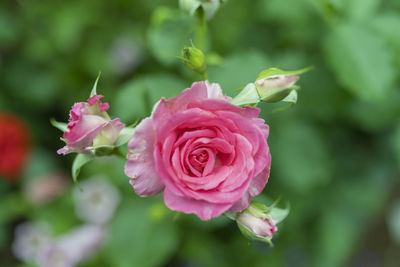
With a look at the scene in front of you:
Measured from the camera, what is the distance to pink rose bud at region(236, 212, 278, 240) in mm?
807

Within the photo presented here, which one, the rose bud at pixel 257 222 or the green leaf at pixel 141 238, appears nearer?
the rose bud at pixel 257 222

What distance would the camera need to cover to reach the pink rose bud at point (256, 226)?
0.81 meters

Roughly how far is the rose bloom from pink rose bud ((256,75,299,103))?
7 cm

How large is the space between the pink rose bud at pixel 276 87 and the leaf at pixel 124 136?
0.26m

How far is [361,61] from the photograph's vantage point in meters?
1.28

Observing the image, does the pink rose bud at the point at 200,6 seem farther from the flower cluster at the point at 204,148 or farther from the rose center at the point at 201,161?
the rose center at the point at 201,161

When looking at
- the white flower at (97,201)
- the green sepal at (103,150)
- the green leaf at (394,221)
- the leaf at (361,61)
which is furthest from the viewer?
the green leaf at (394,221)

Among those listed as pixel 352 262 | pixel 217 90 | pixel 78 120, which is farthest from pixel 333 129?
pixel 78 120

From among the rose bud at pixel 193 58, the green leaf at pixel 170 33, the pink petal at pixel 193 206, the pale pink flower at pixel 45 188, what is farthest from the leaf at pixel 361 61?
the pale pink flower at pixel 45 188

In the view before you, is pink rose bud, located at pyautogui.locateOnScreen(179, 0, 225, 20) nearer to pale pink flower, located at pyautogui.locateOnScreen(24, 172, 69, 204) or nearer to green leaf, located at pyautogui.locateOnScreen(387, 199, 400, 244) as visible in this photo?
pale pink flower, located at pyautogui.locateOnScreen(24, 172, 69, 204)

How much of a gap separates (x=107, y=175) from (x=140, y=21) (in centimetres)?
81

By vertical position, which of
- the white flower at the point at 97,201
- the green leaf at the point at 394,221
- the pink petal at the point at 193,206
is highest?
the pink petal at the point at 193,206

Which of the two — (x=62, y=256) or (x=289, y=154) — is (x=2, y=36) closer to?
(x=62, y=256)

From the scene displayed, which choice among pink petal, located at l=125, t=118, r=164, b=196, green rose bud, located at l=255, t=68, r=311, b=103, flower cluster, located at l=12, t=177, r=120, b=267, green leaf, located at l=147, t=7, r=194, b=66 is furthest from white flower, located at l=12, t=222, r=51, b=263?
green rose bud, located at l=255, t=68, r=311, b=103
